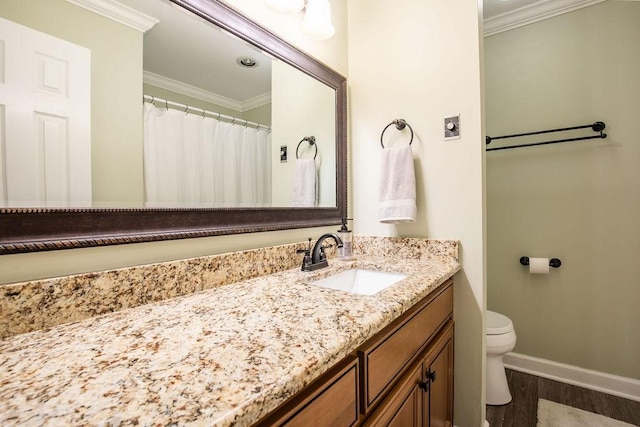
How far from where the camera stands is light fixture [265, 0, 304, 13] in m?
1.16

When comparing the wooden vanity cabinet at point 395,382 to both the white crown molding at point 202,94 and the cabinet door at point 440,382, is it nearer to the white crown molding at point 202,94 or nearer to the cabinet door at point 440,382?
the cabinet door at point 440,382

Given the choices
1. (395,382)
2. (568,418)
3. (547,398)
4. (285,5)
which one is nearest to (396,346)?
(395,382)

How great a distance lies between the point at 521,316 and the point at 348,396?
1985 mm

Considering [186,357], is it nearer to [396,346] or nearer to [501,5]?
[396,346]

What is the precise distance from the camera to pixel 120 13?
2.63 ft

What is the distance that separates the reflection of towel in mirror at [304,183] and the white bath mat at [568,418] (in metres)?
1.68

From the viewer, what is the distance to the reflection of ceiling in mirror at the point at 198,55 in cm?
88


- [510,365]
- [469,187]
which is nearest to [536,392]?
[510,365]

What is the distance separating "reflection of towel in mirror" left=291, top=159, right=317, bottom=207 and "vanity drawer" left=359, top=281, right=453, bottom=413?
702 millimetres

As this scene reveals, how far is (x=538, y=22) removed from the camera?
1962 millimetres

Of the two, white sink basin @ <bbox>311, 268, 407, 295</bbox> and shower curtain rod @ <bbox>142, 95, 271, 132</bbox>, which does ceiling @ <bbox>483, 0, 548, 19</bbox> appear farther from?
white sink basin @ <bbox>311, 268, 407, 295</bbox>

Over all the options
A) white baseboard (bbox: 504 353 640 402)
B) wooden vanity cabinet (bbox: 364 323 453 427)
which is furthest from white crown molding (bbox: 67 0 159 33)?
white baseboard (bbox: 504 353 640 402)

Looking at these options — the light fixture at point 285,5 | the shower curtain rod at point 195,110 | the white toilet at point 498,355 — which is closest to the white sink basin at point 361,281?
the shower curtain rod at point 195,110

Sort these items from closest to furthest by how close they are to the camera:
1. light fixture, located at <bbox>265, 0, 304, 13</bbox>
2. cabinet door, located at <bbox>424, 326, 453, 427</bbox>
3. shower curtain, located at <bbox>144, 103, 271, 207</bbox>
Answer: shower curtain, located at <bbox>144, 103, 271, 207</bbox>
cabinet door, located at <bbox>424, 326, 453, 427</bbox>
light fixture, located at <bbox>265, 0, 304, 13</bbox>
